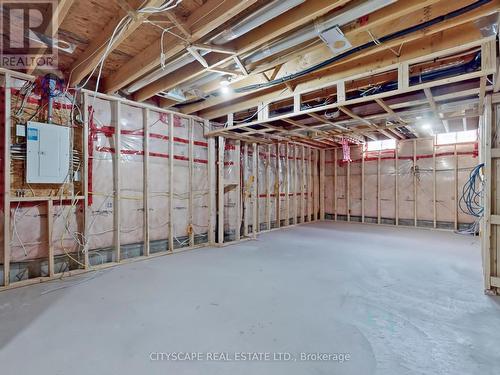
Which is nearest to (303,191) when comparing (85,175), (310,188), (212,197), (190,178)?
(310,188)

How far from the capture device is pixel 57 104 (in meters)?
Answer: 3.37

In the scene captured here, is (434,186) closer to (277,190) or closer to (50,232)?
(277,190)

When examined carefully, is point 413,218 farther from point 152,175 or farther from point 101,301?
point 101,301

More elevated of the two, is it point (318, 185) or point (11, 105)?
point (11, 105)

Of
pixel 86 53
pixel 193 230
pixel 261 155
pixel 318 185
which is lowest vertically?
pixel 193 230

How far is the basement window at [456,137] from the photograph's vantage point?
6207 mm

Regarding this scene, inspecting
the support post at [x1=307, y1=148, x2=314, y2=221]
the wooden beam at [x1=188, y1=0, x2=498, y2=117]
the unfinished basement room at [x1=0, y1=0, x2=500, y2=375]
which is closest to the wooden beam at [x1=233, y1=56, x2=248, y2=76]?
the unfinished basement room at [x1=0, y1=0, x2=500, y2=375]

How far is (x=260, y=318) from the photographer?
7.19 feet

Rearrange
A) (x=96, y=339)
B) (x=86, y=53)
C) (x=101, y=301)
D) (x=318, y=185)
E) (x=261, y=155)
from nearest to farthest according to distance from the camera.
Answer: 1. (x=96, y=339)
2. (x=101, y=301)
3. (x=86, y=53)
4. (x=261, y=155)
5. (x=318, y=185)

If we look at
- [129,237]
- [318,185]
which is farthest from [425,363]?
[318,185]

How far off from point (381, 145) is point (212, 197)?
5.35 m

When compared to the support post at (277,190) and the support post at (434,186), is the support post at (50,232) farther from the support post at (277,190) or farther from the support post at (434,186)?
the support post at (434,186)

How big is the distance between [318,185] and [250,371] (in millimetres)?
7481

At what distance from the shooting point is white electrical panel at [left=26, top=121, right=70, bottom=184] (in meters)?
3.04
